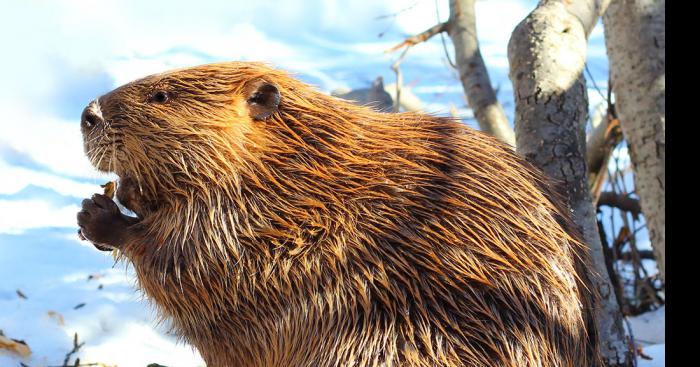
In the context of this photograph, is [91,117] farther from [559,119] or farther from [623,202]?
[623,202]

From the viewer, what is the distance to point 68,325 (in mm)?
3467

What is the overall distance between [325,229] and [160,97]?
654mm

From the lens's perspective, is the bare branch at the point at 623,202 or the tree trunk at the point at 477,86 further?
the bare branch at the point at 623,202

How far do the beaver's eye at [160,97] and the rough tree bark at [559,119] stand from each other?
1.43m

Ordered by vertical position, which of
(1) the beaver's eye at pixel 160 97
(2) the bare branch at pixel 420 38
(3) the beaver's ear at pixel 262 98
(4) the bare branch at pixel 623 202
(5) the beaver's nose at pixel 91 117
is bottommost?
(4) the bare branch at pixel 623 202

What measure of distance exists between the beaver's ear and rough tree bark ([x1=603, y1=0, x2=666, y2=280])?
2.03 m

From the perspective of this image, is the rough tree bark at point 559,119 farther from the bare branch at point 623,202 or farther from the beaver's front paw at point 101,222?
Answer: the bare branch at point 623,202

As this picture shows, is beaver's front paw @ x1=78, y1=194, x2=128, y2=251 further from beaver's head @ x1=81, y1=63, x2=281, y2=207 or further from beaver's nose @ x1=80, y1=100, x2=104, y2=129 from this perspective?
beaver's nose @ x1=80, y1=100, x2=104, y2=129

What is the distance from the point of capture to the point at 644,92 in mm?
3709

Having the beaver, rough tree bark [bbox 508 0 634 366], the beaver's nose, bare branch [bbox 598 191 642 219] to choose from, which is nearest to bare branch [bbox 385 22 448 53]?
rough tree bark [bbox 508 0 634 366]

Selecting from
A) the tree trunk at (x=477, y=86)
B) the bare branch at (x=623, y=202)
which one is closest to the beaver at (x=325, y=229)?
the tree trunk at (x=477, y=86)

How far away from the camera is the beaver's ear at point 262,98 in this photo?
2414 millimetres

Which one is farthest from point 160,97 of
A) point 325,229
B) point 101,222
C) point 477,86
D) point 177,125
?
point 477,86

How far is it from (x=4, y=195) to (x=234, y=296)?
311 cm
